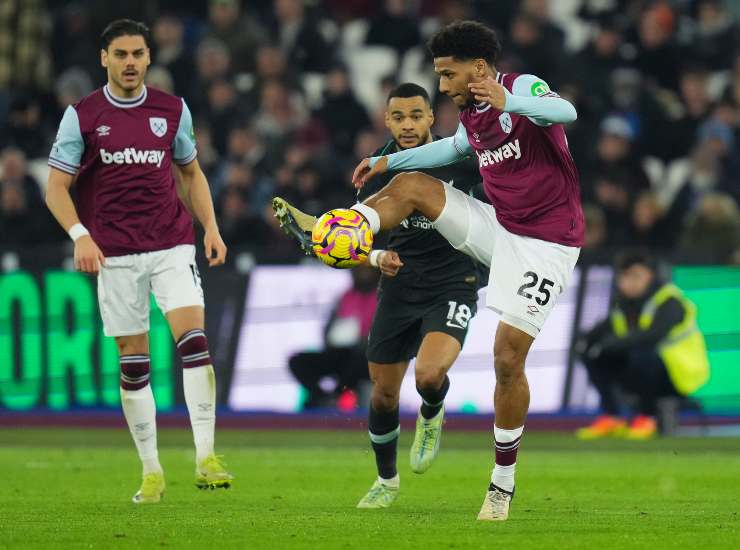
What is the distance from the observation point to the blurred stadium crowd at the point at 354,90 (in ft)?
59.6

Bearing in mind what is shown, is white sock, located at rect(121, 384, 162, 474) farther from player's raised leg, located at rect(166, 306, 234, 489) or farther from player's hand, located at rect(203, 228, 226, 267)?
player's hand, located at rect(203, 228, 226, 267)

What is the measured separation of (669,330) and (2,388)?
6.75 m

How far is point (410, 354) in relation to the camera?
10.1 m

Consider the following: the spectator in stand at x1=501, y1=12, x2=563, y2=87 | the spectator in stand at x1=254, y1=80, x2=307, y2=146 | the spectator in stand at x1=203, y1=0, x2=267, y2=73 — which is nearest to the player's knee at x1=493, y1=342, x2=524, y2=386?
the spectator in stand at x1=501, y1=12, x2=563, y2=87

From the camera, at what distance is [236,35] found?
20688 mm

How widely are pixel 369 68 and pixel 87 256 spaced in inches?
468

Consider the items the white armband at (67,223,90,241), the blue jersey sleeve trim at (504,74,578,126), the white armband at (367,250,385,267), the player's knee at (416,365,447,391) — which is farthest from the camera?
the player's knee at (416,365,447,391)

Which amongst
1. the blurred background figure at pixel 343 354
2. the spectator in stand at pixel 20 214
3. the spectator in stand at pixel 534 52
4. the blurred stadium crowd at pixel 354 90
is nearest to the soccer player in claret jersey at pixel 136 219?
the blurred background figure at pixel 343 354

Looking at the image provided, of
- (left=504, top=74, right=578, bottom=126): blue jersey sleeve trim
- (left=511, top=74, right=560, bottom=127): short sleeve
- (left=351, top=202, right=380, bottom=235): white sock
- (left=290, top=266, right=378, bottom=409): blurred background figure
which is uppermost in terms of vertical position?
(left=511, top=74, right=560, bottom=127): short sleeve

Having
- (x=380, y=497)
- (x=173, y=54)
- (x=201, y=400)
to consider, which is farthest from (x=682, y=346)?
(x=173, y=54)

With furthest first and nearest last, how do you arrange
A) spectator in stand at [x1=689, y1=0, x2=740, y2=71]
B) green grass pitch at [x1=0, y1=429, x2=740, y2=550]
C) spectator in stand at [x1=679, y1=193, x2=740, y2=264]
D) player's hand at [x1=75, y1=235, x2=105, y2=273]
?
spectator in stand at [x1=689, y1=0, x2=740, y2=71]
spectator in stand at [x1=679, y1=193, x2=740, y2=264]
player's hand at [x1=75, y1=235, x2=105, y2=273]
green grass pitch at [x1=0, y1=429, x2=740, y2=550]

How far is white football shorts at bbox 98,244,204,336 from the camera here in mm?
9977

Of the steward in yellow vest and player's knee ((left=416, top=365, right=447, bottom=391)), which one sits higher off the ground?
player's knee ((left=416, top=365, right=447, bottom=391))

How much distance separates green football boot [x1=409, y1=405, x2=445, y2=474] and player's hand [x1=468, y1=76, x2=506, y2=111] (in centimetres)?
Answer: 258
